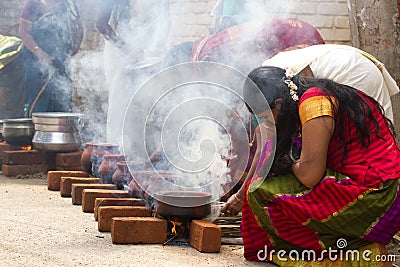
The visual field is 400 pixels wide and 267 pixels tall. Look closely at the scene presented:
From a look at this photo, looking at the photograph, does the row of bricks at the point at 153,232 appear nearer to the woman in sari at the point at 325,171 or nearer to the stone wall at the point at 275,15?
the woman in sari at the point at 325,171

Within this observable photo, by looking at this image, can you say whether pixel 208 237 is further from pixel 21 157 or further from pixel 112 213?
pixel 21 157

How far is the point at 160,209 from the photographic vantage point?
3.44 meters

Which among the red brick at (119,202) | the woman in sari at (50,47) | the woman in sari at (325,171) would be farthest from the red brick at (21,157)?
the woman in sari at (325,171)

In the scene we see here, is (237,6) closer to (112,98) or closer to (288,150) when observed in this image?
(112,98)

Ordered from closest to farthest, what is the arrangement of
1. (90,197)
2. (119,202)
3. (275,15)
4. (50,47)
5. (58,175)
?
(119,202) → (90,197) → (58,175) → (275,15) → (50,47)

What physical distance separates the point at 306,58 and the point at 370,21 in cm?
117

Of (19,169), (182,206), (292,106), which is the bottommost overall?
(19,169)

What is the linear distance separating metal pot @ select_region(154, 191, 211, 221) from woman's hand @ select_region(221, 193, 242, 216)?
0.18 meters

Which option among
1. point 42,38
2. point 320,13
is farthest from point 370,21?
point 42,38

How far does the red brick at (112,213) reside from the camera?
12.0 feet

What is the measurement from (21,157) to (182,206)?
3148mm

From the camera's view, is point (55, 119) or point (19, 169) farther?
point (19, 169)

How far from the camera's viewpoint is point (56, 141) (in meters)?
5.88

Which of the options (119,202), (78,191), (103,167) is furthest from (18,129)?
(119,202)
